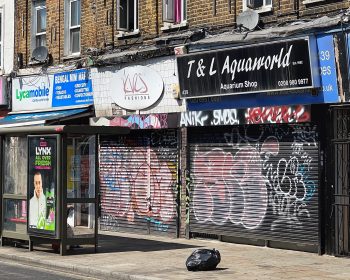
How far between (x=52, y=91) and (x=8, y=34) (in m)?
3.51

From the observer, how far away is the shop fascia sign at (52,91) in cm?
2019

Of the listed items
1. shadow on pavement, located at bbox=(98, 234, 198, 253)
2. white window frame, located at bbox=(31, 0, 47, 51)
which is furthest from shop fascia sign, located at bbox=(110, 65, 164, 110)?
white window frame, located at bbox=(31, 0, 47, 51)

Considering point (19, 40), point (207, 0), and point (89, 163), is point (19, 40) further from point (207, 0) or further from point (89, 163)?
point (89, 163)

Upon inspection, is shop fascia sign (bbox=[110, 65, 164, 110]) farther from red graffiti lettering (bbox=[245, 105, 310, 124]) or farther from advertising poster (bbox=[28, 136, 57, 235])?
advertising poster (bbox=[28, 136, 57, 235])

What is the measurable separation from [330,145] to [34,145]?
19.1 ft

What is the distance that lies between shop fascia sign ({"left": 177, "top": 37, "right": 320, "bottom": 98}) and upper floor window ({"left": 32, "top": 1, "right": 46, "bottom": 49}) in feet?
23.8

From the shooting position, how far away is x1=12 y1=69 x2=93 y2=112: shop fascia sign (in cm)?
2019

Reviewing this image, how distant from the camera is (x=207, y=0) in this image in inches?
659

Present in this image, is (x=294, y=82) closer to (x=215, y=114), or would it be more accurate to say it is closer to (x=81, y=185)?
(x=215, y=114)

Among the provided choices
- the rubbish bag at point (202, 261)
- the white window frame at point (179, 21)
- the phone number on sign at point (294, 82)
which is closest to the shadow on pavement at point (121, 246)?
the rubbish bag at point (202, 261)

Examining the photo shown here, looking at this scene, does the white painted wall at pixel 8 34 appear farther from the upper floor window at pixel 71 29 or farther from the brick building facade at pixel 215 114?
the brick building facade at pixel 215 114

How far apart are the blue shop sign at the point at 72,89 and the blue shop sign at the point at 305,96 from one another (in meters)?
4.69

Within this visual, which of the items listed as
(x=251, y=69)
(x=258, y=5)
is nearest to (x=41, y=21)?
(x=258, y=5)

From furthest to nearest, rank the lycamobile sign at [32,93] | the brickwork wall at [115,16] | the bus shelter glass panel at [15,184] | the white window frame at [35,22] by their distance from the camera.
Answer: the white window frame at [35,22]
the lycamobile sign at [32,93]
the bus shelter glass panel at [15,184]
the brickwork wall at [115,16]
